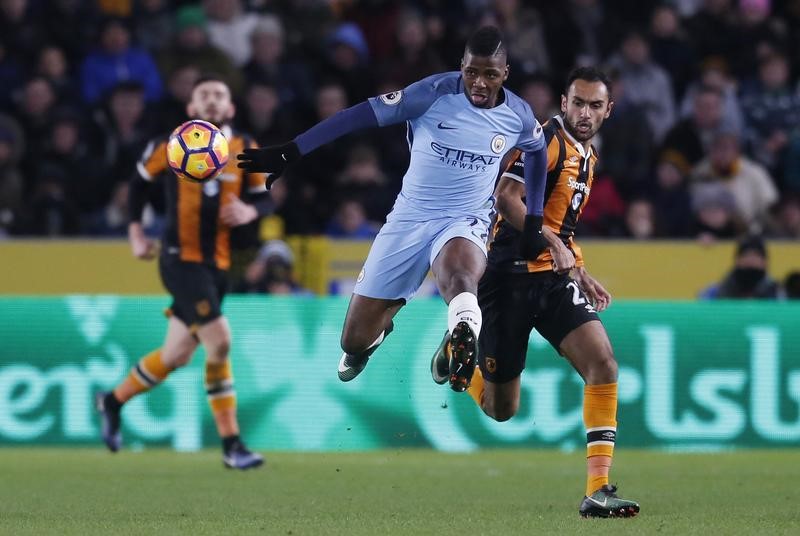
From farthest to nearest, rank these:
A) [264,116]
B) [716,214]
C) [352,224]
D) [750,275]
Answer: [264,116] → [716,214] → [352,224] → [750,275]

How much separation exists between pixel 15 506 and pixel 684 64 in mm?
10979

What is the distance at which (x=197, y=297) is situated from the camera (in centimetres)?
1030

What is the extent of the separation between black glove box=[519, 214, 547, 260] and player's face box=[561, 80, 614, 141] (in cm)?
59

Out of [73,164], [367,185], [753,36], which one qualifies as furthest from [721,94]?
[73,164]

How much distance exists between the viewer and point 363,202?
46.8ft

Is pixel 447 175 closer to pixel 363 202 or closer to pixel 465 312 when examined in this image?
pixel 465 312

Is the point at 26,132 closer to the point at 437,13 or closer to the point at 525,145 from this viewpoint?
the point at 437,13

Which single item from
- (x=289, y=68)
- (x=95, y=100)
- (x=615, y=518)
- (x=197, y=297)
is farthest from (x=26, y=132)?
(x=615, y=518)

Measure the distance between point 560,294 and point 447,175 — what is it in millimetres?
874

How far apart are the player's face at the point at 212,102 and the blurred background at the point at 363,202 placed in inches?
40.2

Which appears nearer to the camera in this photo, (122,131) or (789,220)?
(122,131)

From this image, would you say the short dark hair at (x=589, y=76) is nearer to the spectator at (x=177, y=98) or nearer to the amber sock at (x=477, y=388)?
the amber sock at (x=477, y=388)

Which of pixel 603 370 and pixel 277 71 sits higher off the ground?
pixel 277 71

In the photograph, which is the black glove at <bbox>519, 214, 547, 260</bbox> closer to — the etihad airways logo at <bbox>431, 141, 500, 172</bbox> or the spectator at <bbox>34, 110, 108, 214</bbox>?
the etihad airways logo at <bbox>431, 141, 500, 172</bbox>
